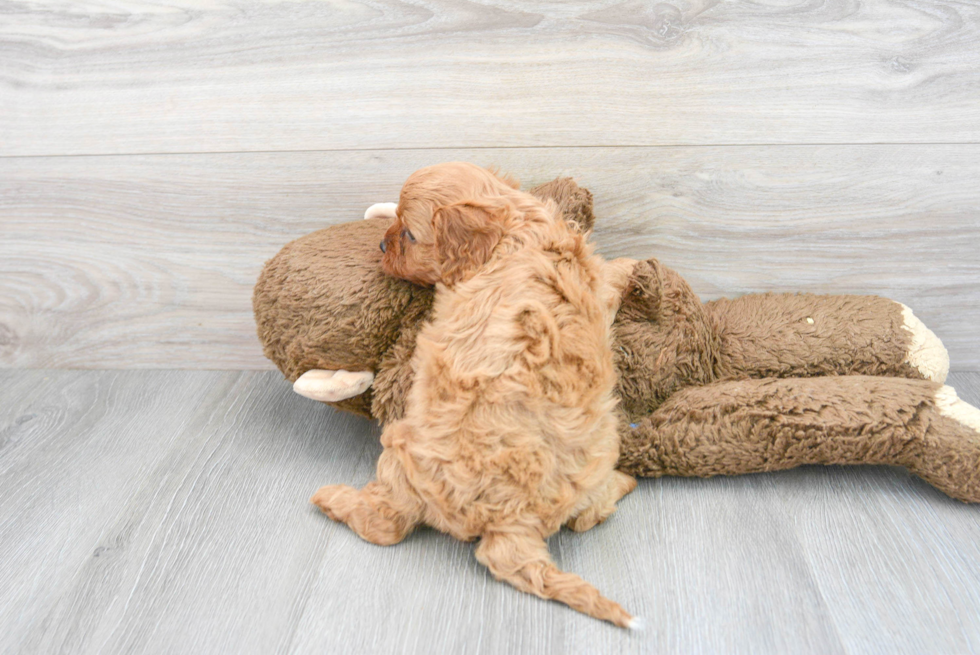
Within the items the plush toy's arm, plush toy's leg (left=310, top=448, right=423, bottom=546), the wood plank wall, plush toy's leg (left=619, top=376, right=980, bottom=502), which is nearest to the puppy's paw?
plush toy's leg (left=310, top=448, right=423, bottom=546)

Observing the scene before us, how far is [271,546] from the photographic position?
107 centimetres

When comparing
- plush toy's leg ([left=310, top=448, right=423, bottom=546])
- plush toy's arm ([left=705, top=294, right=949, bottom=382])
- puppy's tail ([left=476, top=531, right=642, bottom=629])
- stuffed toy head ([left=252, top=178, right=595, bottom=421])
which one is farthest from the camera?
plush toy's arm ([left=705, top=294, right=949, bottom=382])

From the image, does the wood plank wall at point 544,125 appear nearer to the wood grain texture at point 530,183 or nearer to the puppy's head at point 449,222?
the wood grain texture at point 530,183

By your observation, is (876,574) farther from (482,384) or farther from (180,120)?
(180,120)

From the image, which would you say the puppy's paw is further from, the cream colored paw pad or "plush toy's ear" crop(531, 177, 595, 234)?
the cream colored paw pad

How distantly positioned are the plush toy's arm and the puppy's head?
490 millimetres

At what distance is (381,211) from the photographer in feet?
4.14

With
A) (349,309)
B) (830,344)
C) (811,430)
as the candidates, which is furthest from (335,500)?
(830,344)

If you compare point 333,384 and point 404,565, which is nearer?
point 404,565

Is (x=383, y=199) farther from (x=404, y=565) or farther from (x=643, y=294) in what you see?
(x=404, y=565)

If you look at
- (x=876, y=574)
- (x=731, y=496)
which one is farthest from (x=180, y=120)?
(x=876, y=574)

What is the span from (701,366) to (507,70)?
2.11 ft

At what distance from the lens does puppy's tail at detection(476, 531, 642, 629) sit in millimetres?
897

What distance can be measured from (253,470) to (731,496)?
0.84 m
